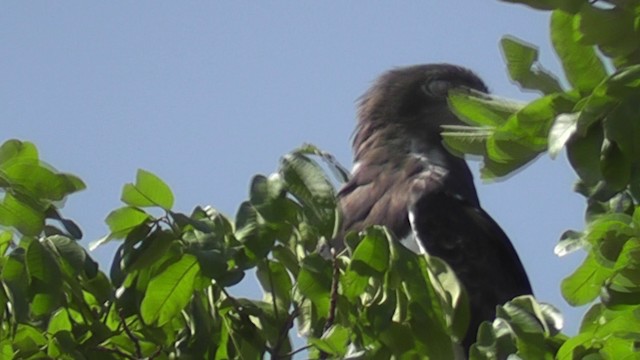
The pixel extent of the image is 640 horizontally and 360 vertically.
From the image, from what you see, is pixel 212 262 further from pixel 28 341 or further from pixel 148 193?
pixel 28 341

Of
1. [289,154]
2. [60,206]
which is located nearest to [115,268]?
[60,206]

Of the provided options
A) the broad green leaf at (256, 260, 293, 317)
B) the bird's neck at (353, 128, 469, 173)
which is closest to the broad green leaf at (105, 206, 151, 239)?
the broad green leaf at (256, 260, 293, 317)

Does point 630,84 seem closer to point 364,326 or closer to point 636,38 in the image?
point 636,38

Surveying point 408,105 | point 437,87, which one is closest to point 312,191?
point 408,105

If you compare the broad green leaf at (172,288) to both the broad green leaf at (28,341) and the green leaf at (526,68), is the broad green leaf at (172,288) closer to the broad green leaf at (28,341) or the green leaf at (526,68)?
the broad green leaf at (28,341)

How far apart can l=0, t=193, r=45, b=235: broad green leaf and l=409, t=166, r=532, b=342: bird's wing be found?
2797mm

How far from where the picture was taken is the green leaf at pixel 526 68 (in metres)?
2.96

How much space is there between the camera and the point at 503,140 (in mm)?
2941

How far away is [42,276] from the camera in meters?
3.14

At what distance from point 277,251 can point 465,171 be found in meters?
3.57

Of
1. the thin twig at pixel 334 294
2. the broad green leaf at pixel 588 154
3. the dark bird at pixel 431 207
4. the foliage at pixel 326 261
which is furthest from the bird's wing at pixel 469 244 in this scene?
the broad green leaf at pixel 588 154

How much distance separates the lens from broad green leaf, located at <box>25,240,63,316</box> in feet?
10.3

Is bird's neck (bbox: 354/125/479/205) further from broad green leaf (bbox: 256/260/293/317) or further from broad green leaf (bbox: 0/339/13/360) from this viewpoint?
broad green leaf (bbox: 0/339/13/360)

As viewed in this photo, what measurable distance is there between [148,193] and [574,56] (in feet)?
2.81
